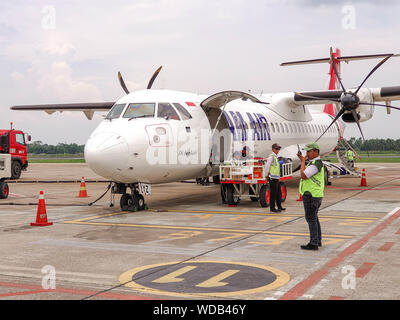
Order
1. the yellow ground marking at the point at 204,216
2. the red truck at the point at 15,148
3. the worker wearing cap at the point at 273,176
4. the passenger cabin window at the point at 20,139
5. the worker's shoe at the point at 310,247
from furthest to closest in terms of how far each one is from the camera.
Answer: the passenger cabin window at the point at 20,139, the red truck at the point at 15,148, the worker wearing cap at the point at 273,176, the yellow ground marking at the point at 204,216, the worker's shoe at the point at 310,247

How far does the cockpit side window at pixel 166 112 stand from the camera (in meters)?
12.0

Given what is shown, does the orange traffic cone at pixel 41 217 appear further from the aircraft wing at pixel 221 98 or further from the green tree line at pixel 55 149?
the green tree line at pixel 55 149

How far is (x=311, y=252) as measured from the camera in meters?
7.11

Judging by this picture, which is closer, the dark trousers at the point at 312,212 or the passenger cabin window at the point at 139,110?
the dark trousers at the point at 312,212

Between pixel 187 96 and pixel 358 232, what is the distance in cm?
686

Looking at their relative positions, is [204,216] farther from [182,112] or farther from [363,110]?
[363,110]

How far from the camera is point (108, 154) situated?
10.5 m

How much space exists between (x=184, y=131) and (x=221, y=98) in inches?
85.6

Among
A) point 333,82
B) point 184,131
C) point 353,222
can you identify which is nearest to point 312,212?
point 353,222

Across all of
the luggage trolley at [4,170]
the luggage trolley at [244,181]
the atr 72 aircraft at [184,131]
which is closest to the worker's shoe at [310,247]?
the atr 72 aircraft at [184,131]

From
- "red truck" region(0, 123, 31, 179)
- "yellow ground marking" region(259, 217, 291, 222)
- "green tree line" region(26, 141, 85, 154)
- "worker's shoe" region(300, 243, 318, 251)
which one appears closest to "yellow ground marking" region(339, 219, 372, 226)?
"yellow ground marking" region(259, 217, 291, 222)

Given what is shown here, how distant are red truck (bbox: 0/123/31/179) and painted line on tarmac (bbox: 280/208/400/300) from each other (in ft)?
67.3

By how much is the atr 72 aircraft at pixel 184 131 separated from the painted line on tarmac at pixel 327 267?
17.7 ft
